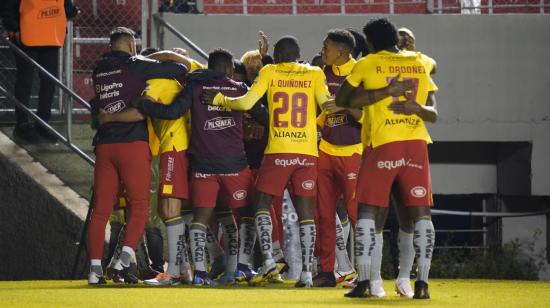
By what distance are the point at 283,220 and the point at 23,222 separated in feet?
7.95

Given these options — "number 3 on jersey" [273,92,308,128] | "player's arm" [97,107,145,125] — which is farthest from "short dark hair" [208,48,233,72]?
"player's arm" [97,107,145,125]

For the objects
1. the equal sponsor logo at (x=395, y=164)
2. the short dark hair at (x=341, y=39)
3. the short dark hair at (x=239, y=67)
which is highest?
the short dark hair at (x=341, y=39)

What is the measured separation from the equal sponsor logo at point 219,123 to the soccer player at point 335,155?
79 centimetres

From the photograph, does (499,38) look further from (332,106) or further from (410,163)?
(410,163)

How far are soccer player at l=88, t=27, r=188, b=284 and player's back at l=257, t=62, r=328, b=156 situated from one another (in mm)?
728

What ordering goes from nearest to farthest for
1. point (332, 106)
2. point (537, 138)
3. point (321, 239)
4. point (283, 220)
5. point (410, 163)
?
1. point (410, 163)
2. point (332, 106)
3. point (321, 239)
4. point (283, 220)
5. point (537, 138)

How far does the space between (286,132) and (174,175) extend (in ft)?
3.02

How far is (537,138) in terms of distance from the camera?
14914 millimetres

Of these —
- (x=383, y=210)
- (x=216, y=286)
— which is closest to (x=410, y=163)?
(x=383, y=210)

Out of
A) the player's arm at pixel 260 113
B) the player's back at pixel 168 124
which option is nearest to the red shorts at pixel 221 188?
the player's back at pixel 168 124

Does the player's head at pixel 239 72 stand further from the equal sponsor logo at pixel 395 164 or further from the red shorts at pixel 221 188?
the equal sponsor logo at pixel 395 164

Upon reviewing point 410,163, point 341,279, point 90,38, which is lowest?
point 341,279

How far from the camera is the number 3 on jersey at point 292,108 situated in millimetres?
9906

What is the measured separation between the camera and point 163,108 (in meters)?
9.88
